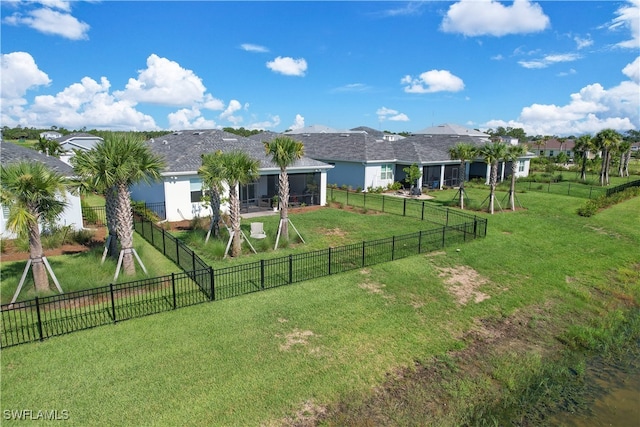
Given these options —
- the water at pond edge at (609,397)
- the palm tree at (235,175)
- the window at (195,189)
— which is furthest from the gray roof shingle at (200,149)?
the water at pond edge at (609,397)

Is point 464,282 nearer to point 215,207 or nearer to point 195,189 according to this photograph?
point 215,207

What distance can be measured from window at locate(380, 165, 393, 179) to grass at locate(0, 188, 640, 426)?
76.7 ft

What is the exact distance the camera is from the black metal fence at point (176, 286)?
10391 millimetres

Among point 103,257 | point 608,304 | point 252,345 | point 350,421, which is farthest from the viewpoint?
point 103,257

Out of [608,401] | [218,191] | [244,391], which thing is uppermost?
[218,191]

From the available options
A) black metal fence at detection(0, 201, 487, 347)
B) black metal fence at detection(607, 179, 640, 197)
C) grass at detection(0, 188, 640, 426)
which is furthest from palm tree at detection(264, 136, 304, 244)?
black metal fence at detection(607, 179, 640, 197)

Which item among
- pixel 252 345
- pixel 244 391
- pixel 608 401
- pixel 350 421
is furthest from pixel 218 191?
pixel 608 401

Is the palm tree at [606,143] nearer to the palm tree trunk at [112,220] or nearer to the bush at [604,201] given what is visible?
the bush at [604,201]

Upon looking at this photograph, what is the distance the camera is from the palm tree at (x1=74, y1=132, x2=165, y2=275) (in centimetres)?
1314

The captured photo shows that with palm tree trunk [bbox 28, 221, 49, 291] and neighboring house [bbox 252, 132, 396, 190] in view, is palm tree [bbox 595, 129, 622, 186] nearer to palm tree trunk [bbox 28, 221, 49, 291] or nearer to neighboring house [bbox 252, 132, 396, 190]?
neighboring house [bbox 252, 132, 396, 190]

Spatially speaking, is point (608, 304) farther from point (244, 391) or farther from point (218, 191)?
point (218, 191)

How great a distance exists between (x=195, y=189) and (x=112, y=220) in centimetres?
953

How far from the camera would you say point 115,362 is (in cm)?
888

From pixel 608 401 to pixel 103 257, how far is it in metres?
16.2
